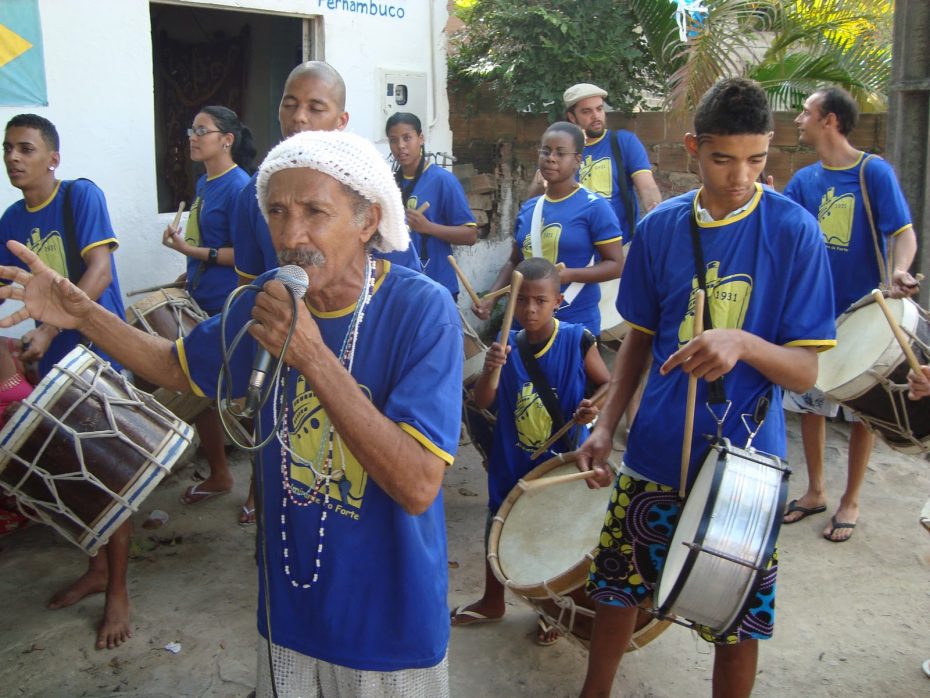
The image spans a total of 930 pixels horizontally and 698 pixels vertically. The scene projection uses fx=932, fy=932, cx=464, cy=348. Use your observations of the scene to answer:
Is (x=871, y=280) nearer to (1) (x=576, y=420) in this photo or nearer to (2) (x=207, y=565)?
(1) (x=576, y=420)

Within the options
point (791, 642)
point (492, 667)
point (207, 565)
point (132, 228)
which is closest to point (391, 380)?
point (492, 667)

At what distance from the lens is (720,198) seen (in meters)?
2.76

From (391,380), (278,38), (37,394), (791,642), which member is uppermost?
(278,38)

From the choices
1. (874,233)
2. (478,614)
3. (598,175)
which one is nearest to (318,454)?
(478,614)

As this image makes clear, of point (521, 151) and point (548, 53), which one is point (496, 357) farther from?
point (521, 151)

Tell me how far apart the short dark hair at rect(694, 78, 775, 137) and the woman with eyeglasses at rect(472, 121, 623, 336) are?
2323 millimetres

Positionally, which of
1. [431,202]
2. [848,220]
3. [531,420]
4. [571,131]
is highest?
[571,131]

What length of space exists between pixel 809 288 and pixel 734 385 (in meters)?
0.35

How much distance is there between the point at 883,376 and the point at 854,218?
134cm

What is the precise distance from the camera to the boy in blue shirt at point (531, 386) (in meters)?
3.96

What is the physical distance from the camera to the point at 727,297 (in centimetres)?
273

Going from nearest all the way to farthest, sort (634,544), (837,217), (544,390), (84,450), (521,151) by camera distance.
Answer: (634,544)
(84,450)
(544,390)
(837,217)
(521,151)

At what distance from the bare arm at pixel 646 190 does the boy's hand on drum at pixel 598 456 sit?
3.40 m

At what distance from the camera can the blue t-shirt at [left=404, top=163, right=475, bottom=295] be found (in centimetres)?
566
